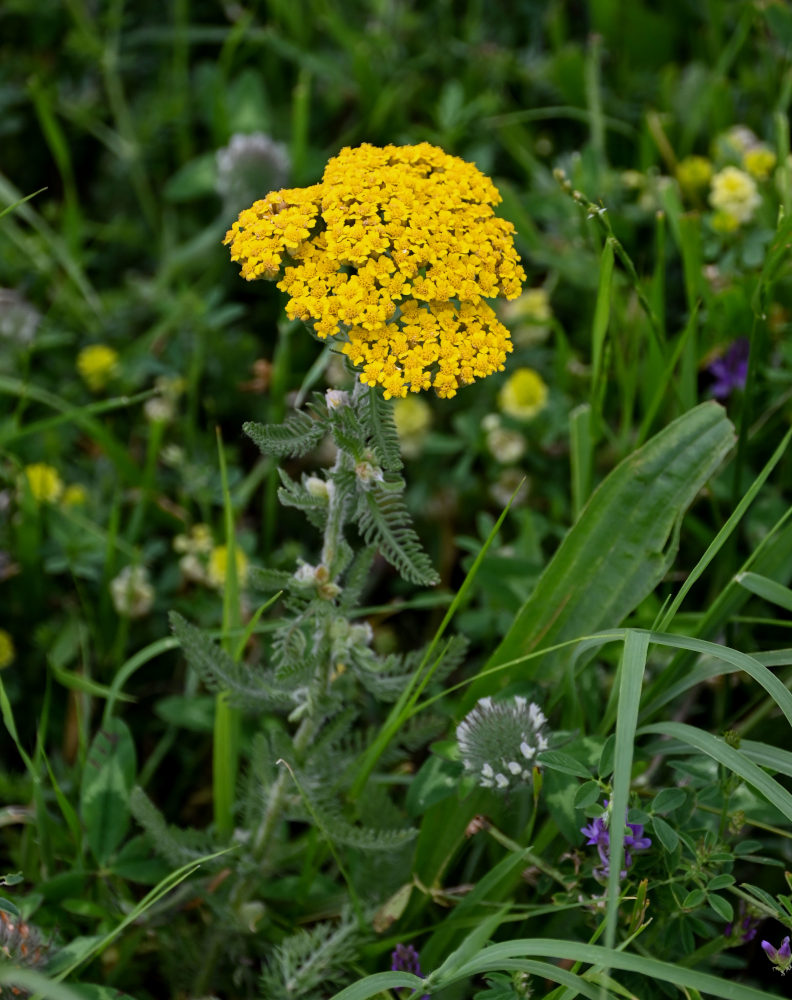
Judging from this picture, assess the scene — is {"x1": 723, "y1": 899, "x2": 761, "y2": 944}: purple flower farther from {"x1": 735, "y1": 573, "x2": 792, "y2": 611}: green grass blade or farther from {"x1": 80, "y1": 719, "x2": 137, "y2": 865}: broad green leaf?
{"x1": 80, "y1": 719, "x2": 137, "y2": 865}: broad green leaf

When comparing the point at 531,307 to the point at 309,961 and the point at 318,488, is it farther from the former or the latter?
the point at 309,961

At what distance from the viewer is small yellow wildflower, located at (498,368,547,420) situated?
251cm

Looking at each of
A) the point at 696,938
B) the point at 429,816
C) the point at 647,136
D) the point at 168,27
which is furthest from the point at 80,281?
the point at 696,938

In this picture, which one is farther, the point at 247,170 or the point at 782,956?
the point at 247,170

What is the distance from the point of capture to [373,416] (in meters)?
1.36

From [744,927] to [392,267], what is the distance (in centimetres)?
121

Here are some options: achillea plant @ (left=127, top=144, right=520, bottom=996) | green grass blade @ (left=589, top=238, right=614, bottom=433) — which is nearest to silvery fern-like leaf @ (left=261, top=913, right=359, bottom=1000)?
achillea plant @ (left=127, top=144, right=520, bottom=996)

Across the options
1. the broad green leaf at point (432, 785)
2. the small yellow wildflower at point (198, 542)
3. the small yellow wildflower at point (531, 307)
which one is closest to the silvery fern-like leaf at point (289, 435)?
the broad green leaf at point (432, 785)

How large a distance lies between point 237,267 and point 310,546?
104 centimetres

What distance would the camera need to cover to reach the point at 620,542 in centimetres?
177

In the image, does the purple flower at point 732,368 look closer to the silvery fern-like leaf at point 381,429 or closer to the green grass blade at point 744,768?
the green grass blade at point 744,768

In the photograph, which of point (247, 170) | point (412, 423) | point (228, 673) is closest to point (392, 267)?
point (228, 673)

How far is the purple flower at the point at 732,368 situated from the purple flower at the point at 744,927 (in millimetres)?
1180

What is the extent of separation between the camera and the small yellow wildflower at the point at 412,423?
8.57ft
